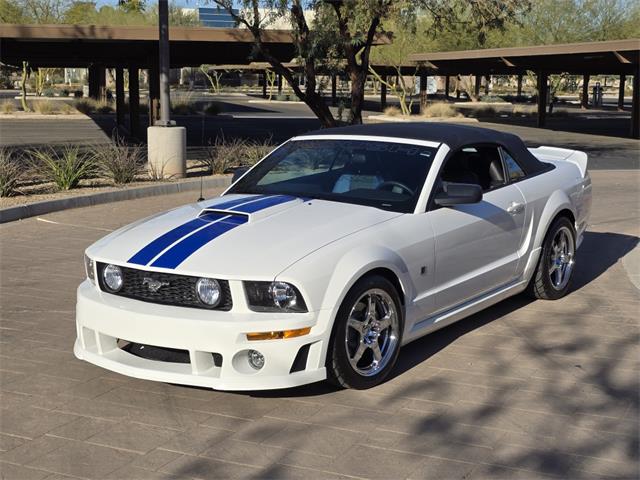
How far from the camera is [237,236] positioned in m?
5.41

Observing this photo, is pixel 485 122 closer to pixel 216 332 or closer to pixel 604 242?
pixel 604 242

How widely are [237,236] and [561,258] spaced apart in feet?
12.1

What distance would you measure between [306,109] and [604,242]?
149ft

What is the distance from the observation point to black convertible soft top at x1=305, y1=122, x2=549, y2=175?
6.73 meters

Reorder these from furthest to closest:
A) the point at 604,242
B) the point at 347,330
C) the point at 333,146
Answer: the point at 604,242 < the point at 333,146 < the point at 347,330

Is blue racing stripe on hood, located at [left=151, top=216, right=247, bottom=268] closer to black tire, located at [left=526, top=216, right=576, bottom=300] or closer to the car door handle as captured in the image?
the car door handle

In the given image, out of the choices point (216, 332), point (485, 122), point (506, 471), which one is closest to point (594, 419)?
point (506, 471)

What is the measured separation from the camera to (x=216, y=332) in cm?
496

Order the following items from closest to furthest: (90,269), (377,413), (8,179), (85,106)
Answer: (377,413)
(90,269)
(8,179)
(85,106)

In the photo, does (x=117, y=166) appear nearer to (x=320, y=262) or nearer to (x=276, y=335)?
(x=320, y=262)

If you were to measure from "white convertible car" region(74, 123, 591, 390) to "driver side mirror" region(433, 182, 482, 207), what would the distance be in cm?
2

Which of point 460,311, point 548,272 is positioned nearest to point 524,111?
point 548,272

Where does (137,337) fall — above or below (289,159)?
below

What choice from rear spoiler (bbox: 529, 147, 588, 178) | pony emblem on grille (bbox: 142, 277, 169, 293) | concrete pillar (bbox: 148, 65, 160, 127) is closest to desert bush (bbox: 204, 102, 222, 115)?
concrete pillar (bbox: 148, 65, 160, 127)
